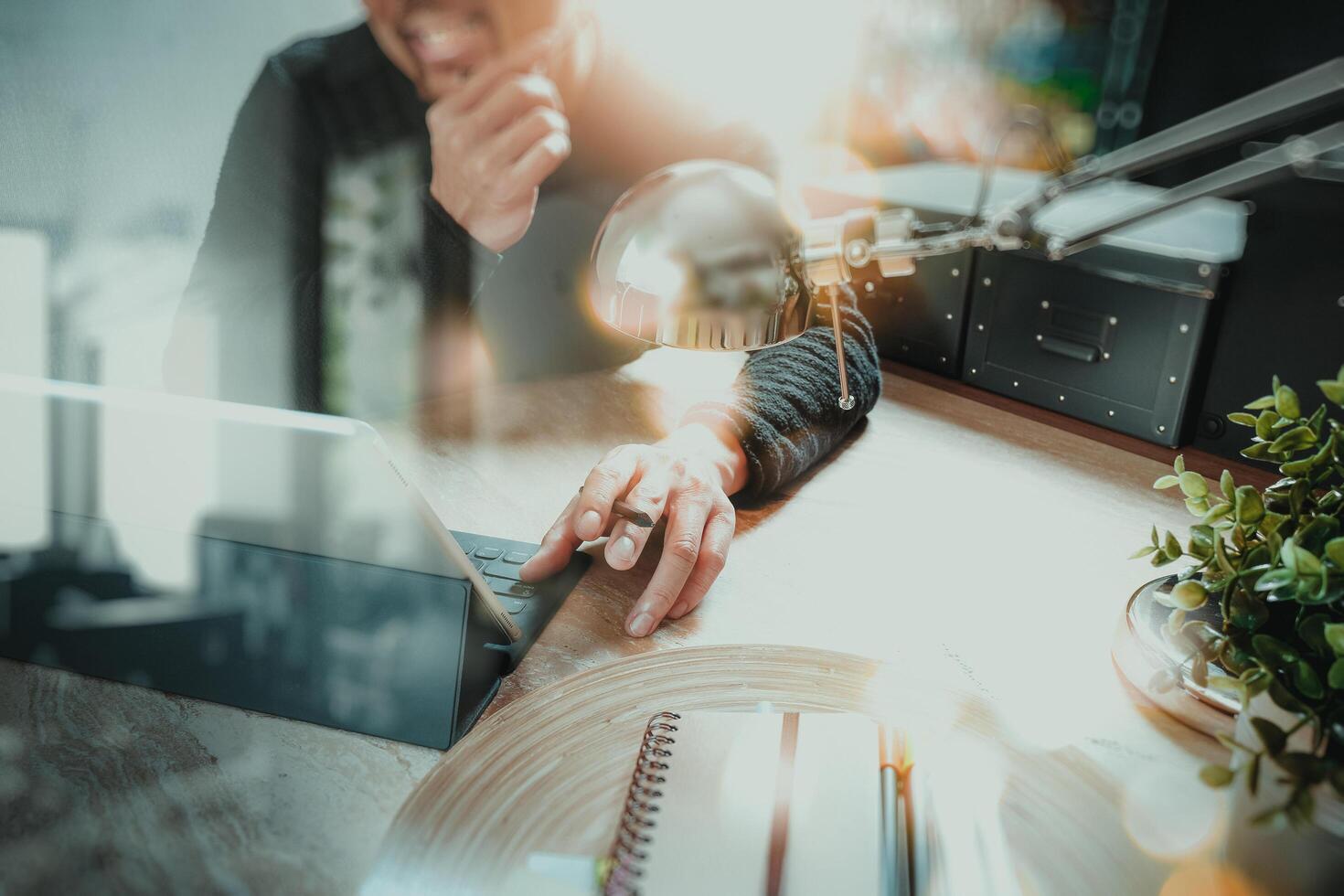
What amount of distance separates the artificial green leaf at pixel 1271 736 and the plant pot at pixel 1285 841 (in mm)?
14

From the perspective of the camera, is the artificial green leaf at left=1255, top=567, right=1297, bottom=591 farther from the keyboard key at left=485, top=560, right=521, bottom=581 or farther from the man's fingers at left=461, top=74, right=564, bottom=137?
the man's fingers at left=461, top=74, right=564, bottom=137

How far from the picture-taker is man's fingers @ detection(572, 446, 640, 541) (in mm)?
814

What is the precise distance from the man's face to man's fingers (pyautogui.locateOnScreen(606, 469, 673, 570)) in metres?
0.81

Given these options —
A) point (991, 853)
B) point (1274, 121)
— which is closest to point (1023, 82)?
point (1274, 121)

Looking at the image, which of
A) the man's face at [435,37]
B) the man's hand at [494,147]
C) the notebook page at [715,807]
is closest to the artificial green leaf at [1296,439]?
the notebook page at [715,807]

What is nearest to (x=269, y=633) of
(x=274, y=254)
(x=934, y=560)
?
(x=934, y=560)

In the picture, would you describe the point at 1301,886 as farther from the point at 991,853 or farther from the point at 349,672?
the point at 349,672

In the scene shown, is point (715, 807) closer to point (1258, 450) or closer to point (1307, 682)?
point (1307, 682)

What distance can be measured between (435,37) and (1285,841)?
134 cm

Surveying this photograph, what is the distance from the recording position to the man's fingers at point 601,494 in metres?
0.81

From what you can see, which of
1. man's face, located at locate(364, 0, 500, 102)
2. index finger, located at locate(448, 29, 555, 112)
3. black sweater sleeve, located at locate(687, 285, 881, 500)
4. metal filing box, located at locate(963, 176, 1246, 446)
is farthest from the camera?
man's face, located at locate(364, 0, 500, 102)

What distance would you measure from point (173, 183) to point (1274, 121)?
3.72 feet

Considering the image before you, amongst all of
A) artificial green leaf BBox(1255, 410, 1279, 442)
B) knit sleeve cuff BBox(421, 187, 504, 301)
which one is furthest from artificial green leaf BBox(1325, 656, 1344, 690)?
knit sleeve cuff BBox(421, 187, 504, 301)

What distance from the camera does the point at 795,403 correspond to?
1.06m
